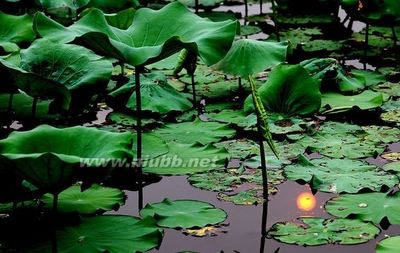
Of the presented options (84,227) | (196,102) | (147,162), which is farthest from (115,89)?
(84,227)

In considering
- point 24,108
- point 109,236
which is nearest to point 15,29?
point 24,108

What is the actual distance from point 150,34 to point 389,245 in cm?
124

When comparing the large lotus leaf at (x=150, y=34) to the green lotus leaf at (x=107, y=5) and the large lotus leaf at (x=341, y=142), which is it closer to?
the large lotus leaf at (x=341, y=142)

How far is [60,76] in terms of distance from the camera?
2.93m

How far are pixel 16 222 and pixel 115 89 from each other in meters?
1.44

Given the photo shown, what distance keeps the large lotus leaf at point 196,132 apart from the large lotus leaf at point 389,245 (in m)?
1.06

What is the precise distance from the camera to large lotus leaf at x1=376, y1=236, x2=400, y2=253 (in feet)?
7.71

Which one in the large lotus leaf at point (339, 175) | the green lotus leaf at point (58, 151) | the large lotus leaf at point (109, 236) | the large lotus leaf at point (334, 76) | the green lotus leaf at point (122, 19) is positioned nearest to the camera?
the green lotus leaf at point (58, 151)

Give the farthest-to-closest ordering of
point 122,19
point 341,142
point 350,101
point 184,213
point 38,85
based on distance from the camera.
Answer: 1. point 350,101
2. point 122,19
3. point 341,142
4. point 38,85
5. point 184,213

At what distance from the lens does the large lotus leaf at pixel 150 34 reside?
271 cm

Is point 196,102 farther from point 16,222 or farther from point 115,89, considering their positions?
point 16,222

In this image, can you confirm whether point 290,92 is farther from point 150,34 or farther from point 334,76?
point 150,34

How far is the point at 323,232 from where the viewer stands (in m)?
2.52

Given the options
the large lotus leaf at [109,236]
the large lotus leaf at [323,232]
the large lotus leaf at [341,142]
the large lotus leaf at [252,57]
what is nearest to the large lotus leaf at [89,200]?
the large lotus leaf at [109,236]
